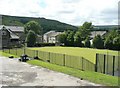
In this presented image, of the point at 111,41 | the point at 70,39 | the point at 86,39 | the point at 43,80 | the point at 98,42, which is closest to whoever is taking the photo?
the point at 43,80

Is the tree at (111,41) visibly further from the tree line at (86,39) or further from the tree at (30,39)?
the tree at (30,39)

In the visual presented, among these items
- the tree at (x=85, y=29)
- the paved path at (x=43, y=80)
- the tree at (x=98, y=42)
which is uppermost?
the tree at (x=85, y=29)

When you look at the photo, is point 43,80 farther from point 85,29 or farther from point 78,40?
point 85,29

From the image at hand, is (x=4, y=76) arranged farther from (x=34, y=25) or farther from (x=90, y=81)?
(x=34, y=25)

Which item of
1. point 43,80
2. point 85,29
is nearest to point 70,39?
point 85,29

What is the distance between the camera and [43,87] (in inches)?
597

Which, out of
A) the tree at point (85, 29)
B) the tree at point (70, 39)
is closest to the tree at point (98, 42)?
the tree at point (70, 39)

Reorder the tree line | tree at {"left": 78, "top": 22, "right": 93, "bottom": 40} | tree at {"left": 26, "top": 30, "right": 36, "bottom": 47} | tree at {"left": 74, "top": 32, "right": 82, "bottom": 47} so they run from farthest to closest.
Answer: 1. tree at {"left": 78, "top": 22, "right": 93, "bottom": 40}
2. tree at {"left": 74, "top": 32, "right": 82, "bottom": 47}
3. tree at {"left": 26, "top": 30, "right": 36, "bottom": 47}
4. the tree line

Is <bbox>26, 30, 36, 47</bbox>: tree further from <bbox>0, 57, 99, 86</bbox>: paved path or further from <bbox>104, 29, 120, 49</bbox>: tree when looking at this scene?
<bbox>0, 57, 99, 86</bbox>: paved path

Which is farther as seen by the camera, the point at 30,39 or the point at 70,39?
the point at 70,39

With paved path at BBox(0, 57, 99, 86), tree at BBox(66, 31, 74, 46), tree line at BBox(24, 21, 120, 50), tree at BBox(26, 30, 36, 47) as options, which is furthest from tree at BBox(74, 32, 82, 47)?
paved path at BBox(0, 57, 99, 86)

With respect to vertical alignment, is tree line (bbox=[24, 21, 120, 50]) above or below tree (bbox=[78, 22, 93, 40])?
below

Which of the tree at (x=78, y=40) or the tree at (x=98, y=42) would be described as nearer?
the tree at (x=98, y=42)

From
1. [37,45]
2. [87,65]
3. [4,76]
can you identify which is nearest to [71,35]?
[37,45]
